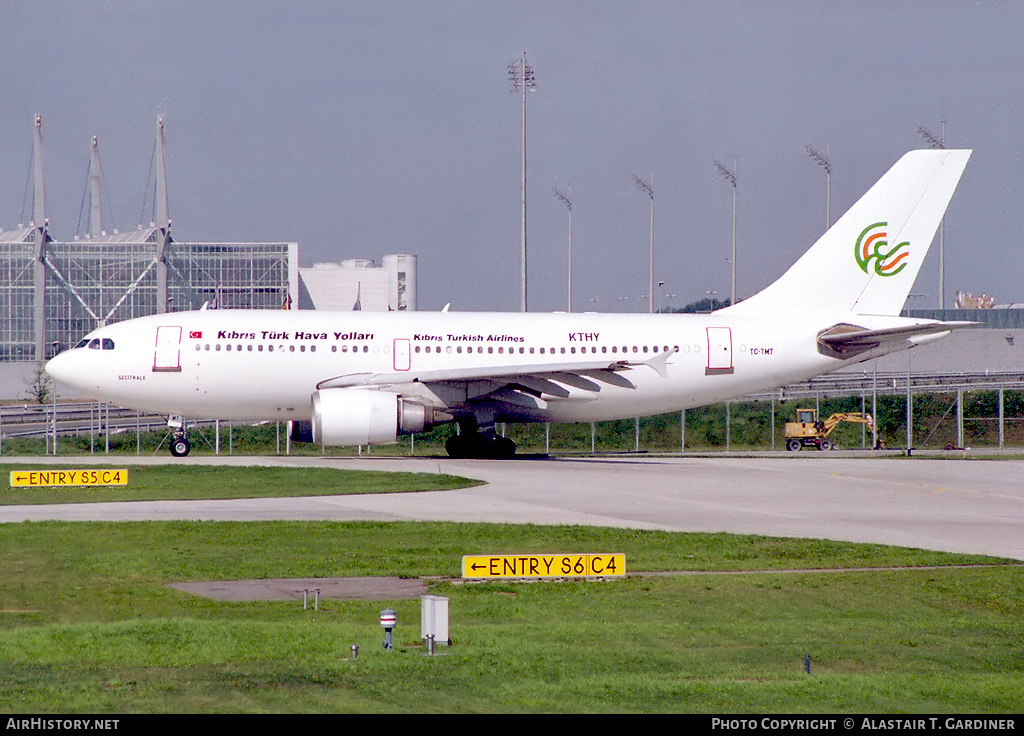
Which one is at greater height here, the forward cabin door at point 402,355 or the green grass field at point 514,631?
the forward cabin door at point 402,355

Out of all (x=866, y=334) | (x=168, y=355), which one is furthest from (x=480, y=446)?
(x=866, y=334)

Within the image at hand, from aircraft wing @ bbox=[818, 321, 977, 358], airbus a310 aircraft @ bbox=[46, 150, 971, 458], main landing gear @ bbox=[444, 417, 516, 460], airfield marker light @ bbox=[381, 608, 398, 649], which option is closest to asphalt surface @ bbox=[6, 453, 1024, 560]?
airbus a310 aircraft @ bbox=[46, 150, 971, 458]

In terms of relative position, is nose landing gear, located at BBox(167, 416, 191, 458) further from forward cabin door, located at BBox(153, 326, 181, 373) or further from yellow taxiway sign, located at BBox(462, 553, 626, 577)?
yellow taxiway sign, located at BBox(462, 553, 626, 577)

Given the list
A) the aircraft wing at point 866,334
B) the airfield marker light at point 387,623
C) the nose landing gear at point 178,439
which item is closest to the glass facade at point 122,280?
the nose landing gear at point 178,439

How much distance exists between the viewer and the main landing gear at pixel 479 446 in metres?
37.9

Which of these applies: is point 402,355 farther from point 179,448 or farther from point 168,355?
point 179,448

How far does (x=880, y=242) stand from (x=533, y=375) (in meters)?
12.1

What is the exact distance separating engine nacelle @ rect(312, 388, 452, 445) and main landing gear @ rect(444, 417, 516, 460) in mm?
3826

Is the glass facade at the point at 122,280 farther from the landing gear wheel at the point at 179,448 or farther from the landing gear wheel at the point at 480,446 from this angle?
the landing gear wheel at the point at 179,448

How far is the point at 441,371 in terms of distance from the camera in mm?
35938

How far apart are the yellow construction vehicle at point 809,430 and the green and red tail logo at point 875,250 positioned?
15162 mm

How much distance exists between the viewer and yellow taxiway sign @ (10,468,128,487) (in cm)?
2691
